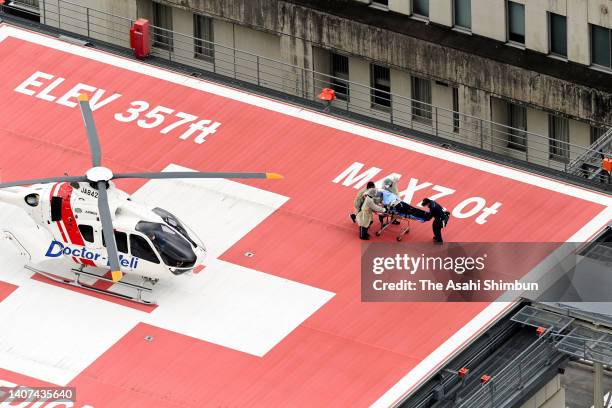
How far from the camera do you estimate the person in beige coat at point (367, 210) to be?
10681 centimetres

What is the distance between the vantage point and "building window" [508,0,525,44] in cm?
12081

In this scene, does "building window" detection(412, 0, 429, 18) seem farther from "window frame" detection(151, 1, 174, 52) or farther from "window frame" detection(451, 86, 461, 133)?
"window frame" detection(151, 1, 174, 52)

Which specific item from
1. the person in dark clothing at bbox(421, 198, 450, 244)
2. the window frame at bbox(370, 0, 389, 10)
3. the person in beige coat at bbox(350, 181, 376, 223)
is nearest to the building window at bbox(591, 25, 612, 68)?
the window frame at bbox(370, 0, 389, 10)

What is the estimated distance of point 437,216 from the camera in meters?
107

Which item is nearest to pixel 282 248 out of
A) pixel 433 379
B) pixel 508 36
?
pixel 433 379

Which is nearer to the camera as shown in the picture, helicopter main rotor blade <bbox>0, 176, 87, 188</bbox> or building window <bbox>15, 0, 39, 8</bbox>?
helicopter main rotor blade <bbox>0, 176, 87, 188</bbox>

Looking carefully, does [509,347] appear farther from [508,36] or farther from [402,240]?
[508,36]

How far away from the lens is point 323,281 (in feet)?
347

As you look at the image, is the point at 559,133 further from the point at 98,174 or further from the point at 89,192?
the point at 98,174

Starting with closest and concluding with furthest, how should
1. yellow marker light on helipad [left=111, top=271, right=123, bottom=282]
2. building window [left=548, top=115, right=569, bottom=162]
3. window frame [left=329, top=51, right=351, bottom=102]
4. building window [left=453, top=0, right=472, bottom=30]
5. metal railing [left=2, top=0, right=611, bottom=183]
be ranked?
yellow marker light on helipad [left=111, top=271, right=123, bottom=282] < building window [left=548, top=115, right=569, bottom=162] < building window [left=453, top=0, right=472, bottom=30] < metal railing [left=2, top=0, right=611, bottom=183] < window frame [left=329, top=51, right=351, bottom=102]

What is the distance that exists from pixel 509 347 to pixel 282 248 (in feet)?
29.9

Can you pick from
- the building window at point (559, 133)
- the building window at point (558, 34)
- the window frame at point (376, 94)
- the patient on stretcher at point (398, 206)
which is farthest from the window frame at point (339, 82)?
the patient on stretcher at point (398, 206)

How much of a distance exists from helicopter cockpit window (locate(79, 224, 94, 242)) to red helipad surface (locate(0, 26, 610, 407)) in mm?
2632

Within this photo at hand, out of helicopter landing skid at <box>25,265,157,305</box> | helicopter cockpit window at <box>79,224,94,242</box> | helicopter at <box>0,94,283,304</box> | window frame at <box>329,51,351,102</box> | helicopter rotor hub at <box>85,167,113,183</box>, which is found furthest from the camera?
window frame at <box>329,51,351,102</box>
